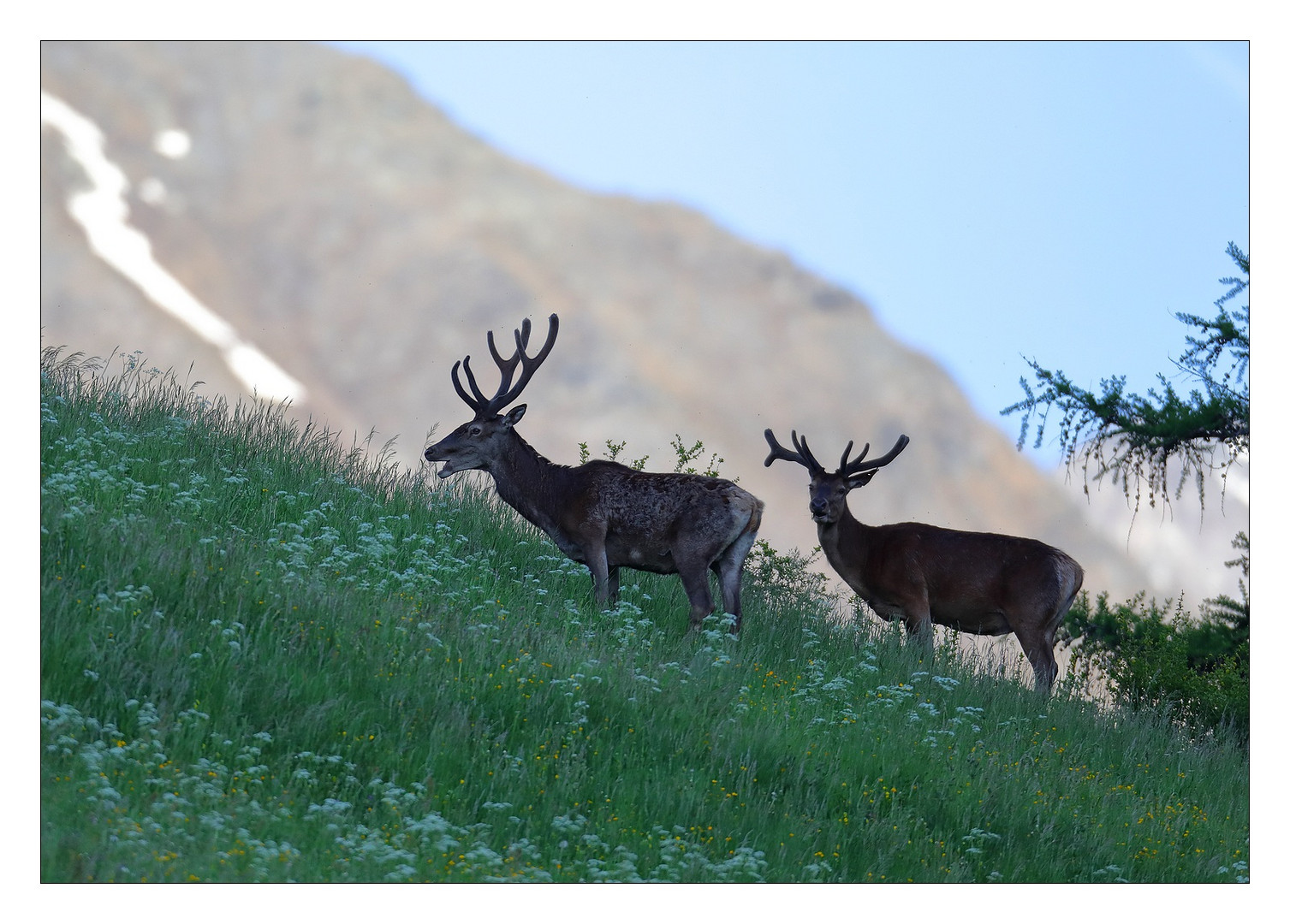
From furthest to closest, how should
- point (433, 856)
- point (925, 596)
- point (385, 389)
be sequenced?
point (385, 389) → point (925, 596) → point (433, 856)

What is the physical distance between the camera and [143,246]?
6975 cm

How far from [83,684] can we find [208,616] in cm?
116

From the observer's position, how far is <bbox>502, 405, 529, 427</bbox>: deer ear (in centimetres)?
1188

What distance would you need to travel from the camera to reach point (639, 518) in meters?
11.0

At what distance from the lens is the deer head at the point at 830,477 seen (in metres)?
13.1

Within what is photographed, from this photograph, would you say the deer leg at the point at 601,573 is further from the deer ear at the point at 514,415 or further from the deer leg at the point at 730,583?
the deer ear at the point at 514,415

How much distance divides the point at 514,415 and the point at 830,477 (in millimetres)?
3313

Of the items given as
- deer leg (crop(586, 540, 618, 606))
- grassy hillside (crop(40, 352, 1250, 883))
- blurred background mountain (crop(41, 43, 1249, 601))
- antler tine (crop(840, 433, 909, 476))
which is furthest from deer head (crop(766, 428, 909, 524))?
blurred background mountain (crop(41, 43, 1249, 601))

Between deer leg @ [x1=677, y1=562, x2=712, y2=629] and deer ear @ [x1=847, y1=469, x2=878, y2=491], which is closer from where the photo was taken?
deer leg @ [x1=677, y1=562, x2=712, y2=629]

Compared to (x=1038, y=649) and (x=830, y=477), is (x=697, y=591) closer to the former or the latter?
(x=830, y=477)

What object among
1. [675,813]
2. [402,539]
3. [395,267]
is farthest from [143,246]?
[675,813]

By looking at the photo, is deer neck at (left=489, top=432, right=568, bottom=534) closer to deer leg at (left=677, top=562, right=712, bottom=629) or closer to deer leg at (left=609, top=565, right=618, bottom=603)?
deer leg at (left=609, top=565, right=618, bottom=603)

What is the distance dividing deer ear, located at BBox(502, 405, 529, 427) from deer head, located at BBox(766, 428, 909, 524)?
2479 millimetres
